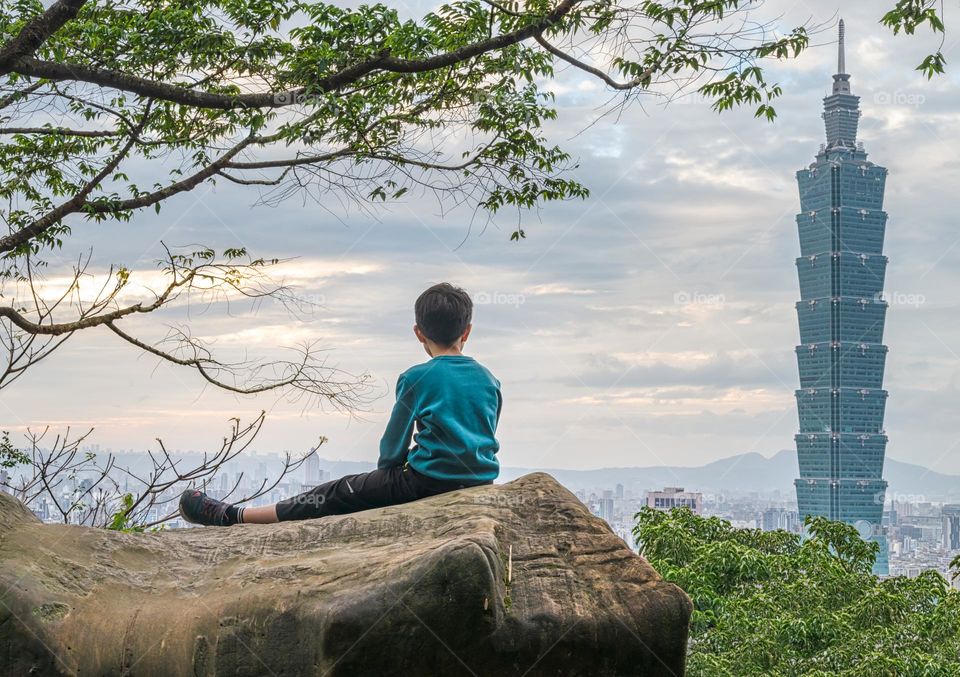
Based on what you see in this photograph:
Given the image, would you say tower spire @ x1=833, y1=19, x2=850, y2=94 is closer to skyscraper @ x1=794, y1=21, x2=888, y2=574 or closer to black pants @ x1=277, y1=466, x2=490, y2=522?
skyscraper @ x1=794, y1=21, x2=888, y2=574

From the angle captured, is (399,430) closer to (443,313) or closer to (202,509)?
(443,313)

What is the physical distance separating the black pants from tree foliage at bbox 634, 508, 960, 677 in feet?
18.4

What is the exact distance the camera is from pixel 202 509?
4.50 m

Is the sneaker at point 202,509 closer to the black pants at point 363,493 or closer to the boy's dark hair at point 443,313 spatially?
the black pants at point 363,493

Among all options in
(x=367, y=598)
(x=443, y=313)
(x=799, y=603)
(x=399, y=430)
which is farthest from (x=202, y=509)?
(x=799, y=603)

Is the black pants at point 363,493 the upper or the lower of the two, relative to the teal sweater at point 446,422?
lower

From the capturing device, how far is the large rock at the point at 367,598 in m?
3.16

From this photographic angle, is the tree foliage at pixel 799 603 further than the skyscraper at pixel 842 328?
No

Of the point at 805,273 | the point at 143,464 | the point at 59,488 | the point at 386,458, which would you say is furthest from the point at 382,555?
the point at 805,273

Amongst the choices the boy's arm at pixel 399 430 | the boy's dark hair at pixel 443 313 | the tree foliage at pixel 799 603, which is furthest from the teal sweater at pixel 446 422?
the tree foliage at pixel 799 603

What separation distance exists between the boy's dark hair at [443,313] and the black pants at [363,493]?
2.04 feet

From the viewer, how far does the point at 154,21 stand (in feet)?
24.3

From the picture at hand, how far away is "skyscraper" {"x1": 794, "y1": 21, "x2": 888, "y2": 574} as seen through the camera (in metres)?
104

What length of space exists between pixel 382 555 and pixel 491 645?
51 cm
